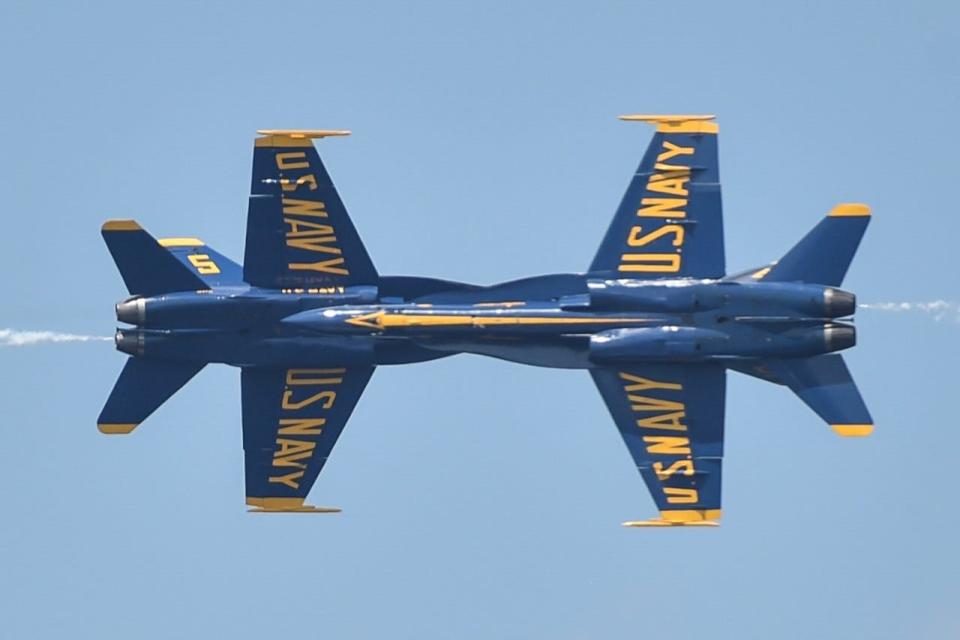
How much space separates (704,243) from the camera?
129 feet

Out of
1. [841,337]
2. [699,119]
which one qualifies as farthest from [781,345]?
[699,119]

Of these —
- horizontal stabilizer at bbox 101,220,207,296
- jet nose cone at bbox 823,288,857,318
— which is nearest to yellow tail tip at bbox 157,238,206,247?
horizontal stabilizer at bbox 101,220,207,296

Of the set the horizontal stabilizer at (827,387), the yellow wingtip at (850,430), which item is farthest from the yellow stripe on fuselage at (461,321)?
the yellow wingtip at (850,430)

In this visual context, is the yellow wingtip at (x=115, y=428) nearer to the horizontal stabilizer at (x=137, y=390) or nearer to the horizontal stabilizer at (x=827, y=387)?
the horizontal stabilizer at (x=137, y=390)

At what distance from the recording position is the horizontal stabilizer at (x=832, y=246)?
3906 centimetres

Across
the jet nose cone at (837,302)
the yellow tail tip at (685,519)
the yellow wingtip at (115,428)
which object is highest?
the jet nose cone at (837,302)

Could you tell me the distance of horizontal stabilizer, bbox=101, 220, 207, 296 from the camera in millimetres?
39656

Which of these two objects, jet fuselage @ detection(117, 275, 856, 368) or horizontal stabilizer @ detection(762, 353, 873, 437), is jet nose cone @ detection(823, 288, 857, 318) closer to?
jet fuselage @ detection(117, 275, 856, 368)

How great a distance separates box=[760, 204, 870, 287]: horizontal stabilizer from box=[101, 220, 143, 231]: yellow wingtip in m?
11.7

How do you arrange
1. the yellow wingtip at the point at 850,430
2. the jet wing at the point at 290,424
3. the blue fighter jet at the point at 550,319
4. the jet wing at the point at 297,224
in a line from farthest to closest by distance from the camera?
the jet wing at the point at 290,424
the jet wing at the point at 297,224
the yellow wingtip at the point at 850,430
the blue fighter jet at the point at 550,319

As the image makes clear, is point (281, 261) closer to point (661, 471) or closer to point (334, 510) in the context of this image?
point (334, 510)

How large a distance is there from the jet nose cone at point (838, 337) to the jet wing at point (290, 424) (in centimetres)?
819

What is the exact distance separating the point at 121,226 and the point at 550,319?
7824 millimetres

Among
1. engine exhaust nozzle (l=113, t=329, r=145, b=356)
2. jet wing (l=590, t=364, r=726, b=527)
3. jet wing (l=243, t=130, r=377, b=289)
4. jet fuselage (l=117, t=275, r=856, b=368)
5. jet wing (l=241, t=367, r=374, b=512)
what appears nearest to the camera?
jet fuselage (l=117, t=275, r=856, b=368)
